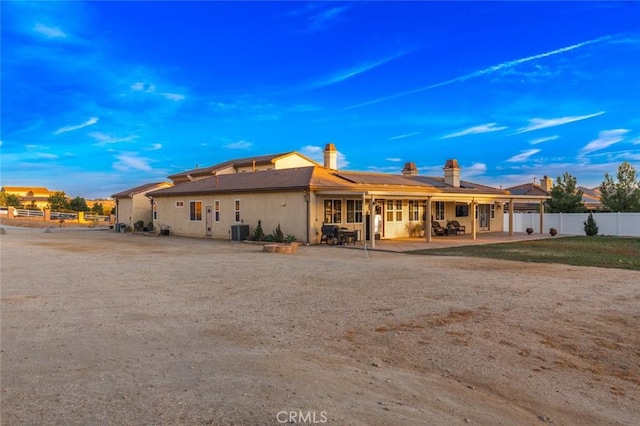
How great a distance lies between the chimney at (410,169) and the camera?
3625 cm

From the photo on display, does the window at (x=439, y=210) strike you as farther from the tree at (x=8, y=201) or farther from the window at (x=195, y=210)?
the tree at (x=8, y=201)

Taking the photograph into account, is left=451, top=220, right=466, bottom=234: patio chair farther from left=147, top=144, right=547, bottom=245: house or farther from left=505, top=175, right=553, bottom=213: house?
left=505, top=175, right=553, bottom=213: house

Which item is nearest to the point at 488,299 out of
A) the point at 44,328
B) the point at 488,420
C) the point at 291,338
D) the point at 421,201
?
the point at 291,338

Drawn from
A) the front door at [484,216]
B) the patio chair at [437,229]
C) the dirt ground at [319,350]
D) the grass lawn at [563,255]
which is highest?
the front door at [484,216]

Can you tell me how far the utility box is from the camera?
78.2 feet

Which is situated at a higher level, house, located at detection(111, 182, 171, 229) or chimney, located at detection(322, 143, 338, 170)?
chimney, located at detection(322, 143, 338, 170)

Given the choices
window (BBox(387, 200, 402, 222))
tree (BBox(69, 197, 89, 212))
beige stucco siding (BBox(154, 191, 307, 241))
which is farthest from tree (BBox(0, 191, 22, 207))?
window (BBox(387, 200, 402, 222))

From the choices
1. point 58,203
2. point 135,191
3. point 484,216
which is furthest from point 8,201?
point 484,216

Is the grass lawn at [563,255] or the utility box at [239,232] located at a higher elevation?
the utility box at [239,232]

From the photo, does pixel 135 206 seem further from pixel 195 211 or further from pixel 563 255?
pixel 563 255

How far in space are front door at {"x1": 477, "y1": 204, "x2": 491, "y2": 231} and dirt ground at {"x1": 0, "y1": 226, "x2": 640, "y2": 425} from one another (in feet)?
69.1

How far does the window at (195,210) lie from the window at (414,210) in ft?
40.6

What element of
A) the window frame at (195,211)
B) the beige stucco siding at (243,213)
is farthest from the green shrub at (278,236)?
the window frame at (195,211)

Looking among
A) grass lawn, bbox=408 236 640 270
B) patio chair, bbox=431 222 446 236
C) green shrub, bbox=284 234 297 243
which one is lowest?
grass lawn, bbox=408 236 640 270
